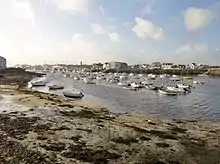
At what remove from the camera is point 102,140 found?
20.5 meters

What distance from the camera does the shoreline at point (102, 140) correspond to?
16781 mm

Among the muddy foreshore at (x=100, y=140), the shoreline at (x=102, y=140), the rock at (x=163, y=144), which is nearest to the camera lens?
the muddy foreshore at (x=100, y=140)

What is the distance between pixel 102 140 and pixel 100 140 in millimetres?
141

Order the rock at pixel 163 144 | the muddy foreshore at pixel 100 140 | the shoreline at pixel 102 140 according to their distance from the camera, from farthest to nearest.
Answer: the rock at pixel 163 144
the shoreline at pixel 102 140
the muddy foreshore at pixel 100 140

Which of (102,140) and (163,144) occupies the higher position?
(102,140)

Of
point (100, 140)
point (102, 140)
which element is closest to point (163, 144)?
point (102, 140)

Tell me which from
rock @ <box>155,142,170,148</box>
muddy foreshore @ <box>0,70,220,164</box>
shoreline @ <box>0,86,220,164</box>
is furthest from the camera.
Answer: rock @ <box>155,142,170,148</box>

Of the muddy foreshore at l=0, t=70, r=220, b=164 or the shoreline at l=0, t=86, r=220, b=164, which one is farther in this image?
the shoreline at l=0, t=86, r=220, b=164

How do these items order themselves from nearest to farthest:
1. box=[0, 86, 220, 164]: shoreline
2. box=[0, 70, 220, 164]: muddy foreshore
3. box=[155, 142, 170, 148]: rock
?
box=[0, 70, 220, 164]: muddy foreshore → box=[0, 86, 220, 164]: shoreline → box=[155, 142, 170, 148]: rock

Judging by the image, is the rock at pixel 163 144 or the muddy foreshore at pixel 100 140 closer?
the muddy foreshore at pixel 100 140

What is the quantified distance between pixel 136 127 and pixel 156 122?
14.4 feet

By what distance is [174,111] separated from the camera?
128ft

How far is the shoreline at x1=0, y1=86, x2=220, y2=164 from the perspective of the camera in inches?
661

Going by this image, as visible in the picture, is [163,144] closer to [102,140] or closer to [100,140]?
[102,140]
